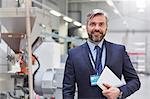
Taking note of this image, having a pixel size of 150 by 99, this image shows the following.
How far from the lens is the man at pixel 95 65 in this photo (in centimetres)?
167

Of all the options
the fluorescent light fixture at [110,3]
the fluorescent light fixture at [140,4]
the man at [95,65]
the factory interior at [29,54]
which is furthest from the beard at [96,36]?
the fluorescent light fixture at [140,4]

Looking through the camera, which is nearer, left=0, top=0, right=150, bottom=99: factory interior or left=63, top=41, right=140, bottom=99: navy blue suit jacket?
left=63, top=41, right=140, bottom=99: navy blue suit jacket

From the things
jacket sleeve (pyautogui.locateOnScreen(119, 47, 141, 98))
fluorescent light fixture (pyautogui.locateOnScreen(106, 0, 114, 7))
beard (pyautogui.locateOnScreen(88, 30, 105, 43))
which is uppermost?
fluorescent light fixture (pyautogui.locateOnScreen(106, 0, 114, 7))

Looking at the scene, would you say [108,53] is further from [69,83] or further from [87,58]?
[69,83]

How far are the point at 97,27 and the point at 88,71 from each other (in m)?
0.24

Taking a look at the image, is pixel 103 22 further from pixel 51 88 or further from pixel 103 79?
pixel 51 88

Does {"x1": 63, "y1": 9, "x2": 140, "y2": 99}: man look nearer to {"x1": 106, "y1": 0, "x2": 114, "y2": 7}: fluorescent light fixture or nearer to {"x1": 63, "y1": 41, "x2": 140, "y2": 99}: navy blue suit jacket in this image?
{"x1": 63, "y1": 41, "x2": 140, "y2": 99}: navy blue suit jacket

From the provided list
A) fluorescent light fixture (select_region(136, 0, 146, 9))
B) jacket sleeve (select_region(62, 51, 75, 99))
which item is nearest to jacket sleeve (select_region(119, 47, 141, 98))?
jacket sleeve (select_region(62, 51, 75, 99))

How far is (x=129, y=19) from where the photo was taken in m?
16.9

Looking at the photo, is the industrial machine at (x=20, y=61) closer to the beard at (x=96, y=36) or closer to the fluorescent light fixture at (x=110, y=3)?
the beard at (x=96, y=36)

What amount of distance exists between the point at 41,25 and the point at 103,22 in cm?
93

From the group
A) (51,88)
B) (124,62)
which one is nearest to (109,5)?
(51,88)

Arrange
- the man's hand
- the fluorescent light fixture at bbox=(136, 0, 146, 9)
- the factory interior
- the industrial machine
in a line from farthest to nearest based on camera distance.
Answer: the fluorescent light fixture at bbox=(136, 0, 146, 9)
the industrial machine
the factory interior
the man's hand

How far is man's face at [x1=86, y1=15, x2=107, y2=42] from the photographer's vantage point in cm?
165
